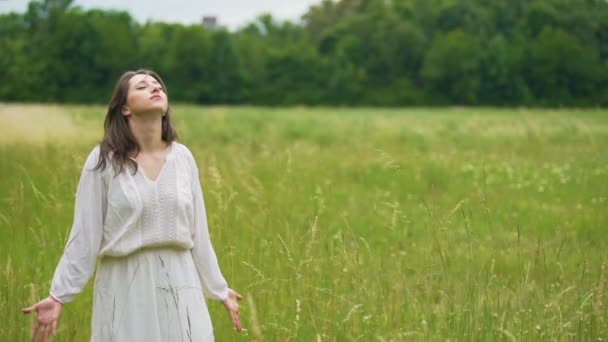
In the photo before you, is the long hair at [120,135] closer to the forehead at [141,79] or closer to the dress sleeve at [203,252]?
the forehead at [141,79]

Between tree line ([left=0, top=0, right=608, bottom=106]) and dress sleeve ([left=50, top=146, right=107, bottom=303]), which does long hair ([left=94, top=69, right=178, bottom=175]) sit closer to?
dress sleeve ([left=50, top=146, right=107, bottom=303])

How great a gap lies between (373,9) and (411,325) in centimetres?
8560

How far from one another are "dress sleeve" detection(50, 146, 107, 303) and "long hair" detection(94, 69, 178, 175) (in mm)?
64

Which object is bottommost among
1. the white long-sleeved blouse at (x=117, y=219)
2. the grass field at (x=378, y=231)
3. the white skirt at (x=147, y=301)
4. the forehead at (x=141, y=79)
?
the grass field at (x=378, y=231)

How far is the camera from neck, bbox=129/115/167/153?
3.19m

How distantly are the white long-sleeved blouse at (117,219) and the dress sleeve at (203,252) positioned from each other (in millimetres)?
108

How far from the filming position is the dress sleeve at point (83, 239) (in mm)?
3047

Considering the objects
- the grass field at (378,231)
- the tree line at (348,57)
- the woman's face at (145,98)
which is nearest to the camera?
the woman's face at (145,98)

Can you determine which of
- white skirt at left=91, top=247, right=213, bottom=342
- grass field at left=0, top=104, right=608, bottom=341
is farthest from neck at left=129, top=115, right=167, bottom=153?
grass field at left=0, top=104, right=608, bottom=341

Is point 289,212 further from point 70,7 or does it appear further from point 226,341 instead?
point 70,7

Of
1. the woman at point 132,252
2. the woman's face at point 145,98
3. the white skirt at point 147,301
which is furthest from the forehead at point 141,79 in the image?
the white skirt at point 147,301

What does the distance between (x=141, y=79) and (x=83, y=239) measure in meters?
0.69

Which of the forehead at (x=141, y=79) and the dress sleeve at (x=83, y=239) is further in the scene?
the forehead at (x=141, y=79)

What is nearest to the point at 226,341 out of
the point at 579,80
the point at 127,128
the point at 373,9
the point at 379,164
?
the point at 127,128
